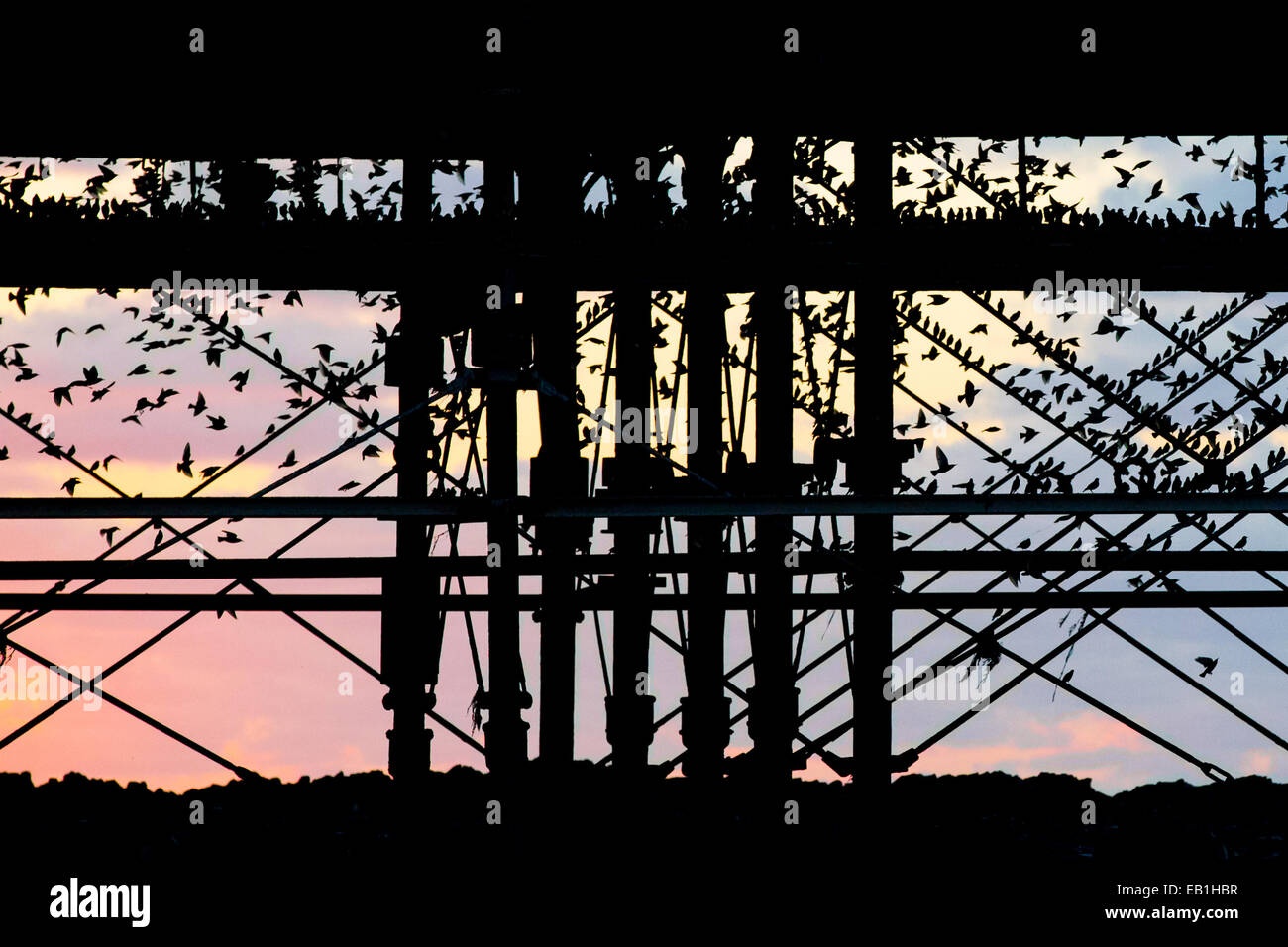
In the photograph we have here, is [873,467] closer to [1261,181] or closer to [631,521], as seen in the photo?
[631,521]

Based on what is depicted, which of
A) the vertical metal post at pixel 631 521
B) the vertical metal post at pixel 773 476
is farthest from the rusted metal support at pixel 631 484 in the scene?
the vertical metal post at pixel 773 476

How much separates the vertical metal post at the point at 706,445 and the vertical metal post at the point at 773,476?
19 cm

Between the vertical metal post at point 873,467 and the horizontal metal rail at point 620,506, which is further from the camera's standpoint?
the vertical metal post at point 873,467

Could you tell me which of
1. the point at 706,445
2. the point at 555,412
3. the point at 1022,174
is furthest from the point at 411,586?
the point at 1022,174

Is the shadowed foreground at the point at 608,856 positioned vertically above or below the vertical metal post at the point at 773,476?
below

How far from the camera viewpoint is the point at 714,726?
8141mm

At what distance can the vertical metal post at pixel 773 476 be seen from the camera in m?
7.64

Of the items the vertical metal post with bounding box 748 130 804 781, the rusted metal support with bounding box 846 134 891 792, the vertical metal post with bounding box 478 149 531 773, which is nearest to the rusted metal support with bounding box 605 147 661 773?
the vertical metal post with bounding box 748 130 804 781

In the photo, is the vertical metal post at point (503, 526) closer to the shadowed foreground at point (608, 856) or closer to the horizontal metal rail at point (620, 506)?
the horizontal metal rail at point (620, 506)

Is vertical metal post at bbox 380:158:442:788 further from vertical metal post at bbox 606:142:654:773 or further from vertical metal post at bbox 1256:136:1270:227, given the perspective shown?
vertical metal post at bbox 1256:136:1270:227

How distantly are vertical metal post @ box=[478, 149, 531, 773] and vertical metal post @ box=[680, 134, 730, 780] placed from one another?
5.54ft

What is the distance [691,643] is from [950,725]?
1.64 meters
